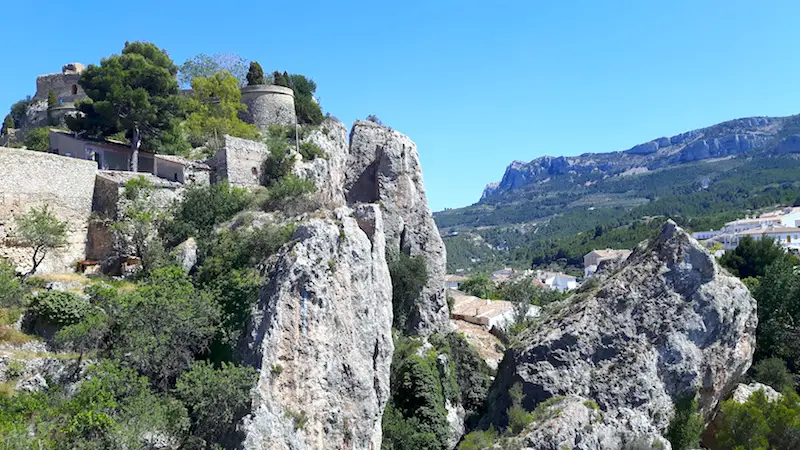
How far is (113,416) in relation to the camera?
800 inches

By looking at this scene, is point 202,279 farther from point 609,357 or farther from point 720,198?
point 720,198

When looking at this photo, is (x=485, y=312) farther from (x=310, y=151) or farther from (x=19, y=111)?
(x=19, y=111)

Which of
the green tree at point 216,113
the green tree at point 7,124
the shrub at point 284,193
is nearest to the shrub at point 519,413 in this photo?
the shrub at point 284,193

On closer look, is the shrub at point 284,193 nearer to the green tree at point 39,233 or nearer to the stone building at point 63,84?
the green tree at point 39,233

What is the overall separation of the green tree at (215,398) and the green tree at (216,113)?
21.2m

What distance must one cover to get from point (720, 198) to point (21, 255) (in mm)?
176873

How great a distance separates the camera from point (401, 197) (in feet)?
138

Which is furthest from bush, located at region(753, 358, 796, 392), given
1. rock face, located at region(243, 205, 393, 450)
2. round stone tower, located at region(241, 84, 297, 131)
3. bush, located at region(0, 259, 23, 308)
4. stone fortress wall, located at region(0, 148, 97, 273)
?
bush, located at region(0, 259, 23, 308)

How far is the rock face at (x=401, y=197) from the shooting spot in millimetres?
39719

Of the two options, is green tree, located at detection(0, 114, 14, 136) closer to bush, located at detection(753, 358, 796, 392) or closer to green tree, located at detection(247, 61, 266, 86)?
green tree, located at detection(247, 61, 266, 86)

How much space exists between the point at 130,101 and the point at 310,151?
10610mm

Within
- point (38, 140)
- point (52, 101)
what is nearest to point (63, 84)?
point (52, 101)

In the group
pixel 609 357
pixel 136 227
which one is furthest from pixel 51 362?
pixel 609 357

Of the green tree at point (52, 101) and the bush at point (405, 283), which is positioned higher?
the green tree at point (52, 101)
